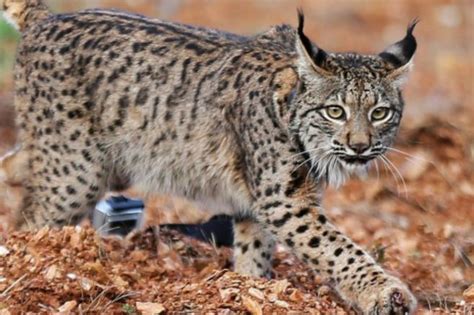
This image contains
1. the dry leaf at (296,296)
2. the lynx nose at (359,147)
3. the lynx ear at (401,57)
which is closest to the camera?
the dry leaf at (296,296)

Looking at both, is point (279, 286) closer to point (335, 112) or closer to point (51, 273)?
point (335, 112)

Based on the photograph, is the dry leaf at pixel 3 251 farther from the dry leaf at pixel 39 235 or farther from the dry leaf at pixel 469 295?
the dry leaf at pixel 469 295

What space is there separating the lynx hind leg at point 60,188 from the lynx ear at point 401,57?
197 centimetres

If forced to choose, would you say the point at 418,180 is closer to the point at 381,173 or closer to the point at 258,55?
the point at 381,173

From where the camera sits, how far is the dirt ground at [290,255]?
6.16 metres

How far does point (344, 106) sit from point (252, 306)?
48.4 inches

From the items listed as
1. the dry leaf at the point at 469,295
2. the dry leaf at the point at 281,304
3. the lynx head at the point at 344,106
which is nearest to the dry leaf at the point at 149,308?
the dry leaf at the point at 281,304

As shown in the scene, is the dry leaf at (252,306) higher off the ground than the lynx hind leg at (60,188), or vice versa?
the lynx hind leg at (60,188)

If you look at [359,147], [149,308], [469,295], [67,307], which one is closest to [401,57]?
[359,147]

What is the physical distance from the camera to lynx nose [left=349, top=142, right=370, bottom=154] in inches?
255

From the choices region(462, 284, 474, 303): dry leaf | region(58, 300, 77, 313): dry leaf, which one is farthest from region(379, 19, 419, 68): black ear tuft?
region(58, 300, 77, 313): dry leaf

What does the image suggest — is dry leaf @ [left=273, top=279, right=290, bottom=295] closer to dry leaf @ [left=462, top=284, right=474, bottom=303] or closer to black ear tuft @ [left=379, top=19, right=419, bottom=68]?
dry leaf @ [left=462, top=284, right=474, bottom=303]

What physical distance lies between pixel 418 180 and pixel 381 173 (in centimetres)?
33

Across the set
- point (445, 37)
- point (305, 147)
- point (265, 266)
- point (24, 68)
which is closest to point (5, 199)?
point (24, 68)
